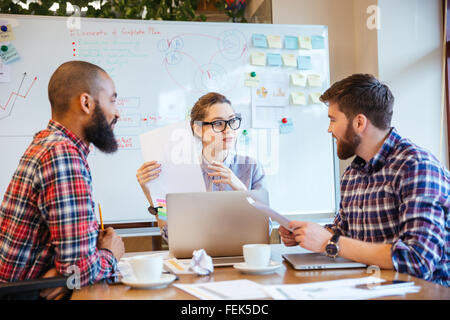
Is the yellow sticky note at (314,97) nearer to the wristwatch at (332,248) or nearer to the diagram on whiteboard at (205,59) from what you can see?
the diagram on whiteboard at (205,59)

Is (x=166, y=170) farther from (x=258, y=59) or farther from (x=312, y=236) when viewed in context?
(x=258, y=59)

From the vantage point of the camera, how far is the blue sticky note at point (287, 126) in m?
2.93

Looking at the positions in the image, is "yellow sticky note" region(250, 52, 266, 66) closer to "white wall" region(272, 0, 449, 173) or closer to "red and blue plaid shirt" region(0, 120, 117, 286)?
"white wall" region(272, 0, 449, 173)

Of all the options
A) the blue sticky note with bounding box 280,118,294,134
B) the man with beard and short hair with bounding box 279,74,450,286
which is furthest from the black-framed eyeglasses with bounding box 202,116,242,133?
the blue sticky note with bounding box 280,118,294,134

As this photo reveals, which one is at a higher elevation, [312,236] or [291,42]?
[291,42]

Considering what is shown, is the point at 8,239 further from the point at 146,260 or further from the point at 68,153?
the point at 146,260

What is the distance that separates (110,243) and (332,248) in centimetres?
59

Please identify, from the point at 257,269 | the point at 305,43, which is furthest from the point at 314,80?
the point at 257,269

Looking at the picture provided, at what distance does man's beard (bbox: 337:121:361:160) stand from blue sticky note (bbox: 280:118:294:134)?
1373 millimetres

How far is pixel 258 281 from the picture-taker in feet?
3.54

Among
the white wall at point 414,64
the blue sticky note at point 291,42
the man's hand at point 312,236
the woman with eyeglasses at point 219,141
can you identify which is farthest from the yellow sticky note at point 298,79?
the man's hand at point 312,236

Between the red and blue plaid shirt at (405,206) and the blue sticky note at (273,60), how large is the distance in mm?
1511

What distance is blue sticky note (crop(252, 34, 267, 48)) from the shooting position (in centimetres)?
292

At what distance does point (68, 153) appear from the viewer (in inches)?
45.7
